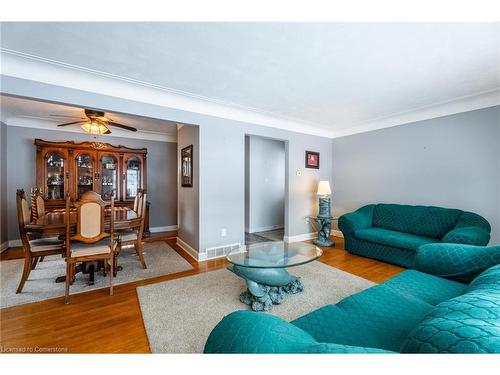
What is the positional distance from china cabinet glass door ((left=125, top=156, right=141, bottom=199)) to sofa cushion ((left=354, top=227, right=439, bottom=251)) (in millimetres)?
4570

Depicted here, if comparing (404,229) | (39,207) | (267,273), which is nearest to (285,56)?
(267,273)

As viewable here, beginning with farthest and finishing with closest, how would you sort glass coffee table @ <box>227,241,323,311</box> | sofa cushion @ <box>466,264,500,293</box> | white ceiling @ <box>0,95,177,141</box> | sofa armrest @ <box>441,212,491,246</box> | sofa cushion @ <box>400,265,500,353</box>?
white ceiling @ <box>0,95,177,141</box>, sofa armrest @ <box>441,212,491,246</box>, glass coffee table @ <box>227,241,323,311</box>, sofa cushion @ <box>466,264,500,293</box>, sofa cushion @ <box>400,265,500,353</box>

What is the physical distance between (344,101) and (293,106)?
75cm

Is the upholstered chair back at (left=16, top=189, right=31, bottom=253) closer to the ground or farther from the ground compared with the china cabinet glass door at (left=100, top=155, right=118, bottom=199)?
closer to the ground

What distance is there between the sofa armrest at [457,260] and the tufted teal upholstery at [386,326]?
217 millimetres

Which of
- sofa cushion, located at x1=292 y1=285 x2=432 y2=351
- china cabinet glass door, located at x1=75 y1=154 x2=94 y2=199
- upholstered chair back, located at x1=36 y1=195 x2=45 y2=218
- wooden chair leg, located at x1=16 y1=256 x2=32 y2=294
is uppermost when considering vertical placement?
china cabinet glass door, located at x1=75 y1=154 x2=94 y2=199

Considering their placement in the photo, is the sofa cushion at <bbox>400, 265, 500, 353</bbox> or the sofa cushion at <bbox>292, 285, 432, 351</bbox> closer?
the sofa cushion at <bbox>400, 265, 500, 353</bbox>

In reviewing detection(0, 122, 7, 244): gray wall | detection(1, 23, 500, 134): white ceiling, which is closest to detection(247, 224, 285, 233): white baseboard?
detection(1, 23, 500, 134): white ceiling

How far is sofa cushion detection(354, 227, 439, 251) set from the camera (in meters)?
2.94

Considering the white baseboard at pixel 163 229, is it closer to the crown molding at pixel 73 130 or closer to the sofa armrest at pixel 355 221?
the crown molding at pixel 73 130

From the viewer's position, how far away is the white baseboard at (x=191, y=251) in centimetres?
331

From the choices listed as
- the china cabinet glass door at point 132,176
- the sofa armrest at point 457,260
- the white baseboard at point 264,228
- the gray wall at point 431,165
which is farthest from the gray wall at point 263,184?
the sofa armrest at point 457,260

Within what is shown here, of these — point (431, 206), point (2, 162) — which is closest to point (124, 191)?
point (2, 162)

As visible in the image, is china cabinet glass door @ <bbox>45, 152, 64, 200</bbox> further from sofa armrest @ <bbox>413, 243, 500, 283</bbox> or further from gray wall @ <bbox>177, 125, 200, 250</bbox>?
sofa armrest @ <bbox>413, 243, 500, 283</bbox>
